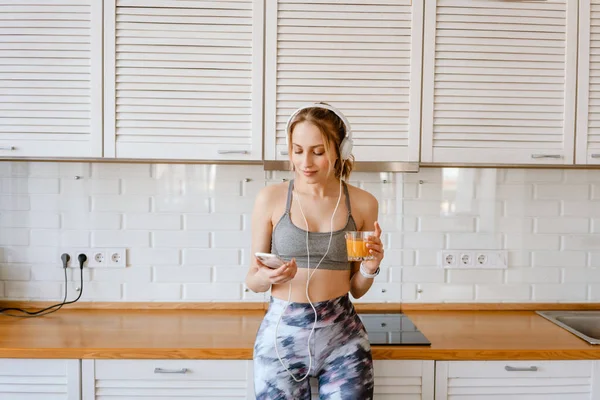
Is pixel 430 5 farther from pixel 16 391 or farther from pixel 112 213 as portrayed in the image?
pixel 16 391

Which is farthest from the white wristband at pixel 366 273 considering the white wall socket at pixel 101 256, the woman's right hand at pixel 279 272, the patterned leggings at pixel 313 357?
the white wall socket at pixel 101 256

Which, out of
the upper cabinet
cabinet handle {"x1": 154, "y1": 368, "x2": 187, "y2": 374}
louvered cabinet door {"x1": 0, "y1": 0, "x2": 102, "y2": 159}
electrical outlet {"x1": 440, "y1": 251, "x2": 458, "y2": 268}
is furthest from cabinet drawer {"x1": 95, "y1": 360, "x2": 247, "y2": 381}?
the upper cabinet

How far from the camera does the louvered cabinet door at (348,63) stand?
199 cm

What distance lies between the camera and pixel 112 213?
2350 millimetres

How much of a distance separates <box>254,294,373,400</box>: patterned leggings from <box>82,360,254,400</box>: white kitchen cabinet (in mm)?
262

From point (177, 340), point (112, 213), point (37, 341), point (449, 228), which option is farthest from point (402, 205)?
point (37, 341)

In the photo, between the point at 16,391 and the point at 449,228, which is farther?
the point at 449,228

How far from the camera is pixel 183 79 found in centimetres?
199

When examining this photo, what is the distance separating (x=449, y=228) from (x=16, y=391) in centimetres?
193

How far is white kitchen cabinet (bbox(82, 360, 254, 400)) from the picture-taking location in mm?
1795

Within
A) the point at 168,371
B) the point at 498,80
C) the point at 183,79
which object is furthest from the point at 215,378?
the point at 498,80

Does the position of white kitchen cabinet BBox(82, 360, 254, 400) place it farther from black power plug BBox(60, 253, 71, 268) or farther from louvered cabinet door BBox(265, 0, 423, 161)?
louvered cabinet door BBox(265, 0, 423, 161)

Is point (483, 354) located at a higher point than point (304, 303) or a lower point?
lower

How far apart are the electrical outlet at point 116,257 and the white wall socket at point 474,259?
1.52 m
